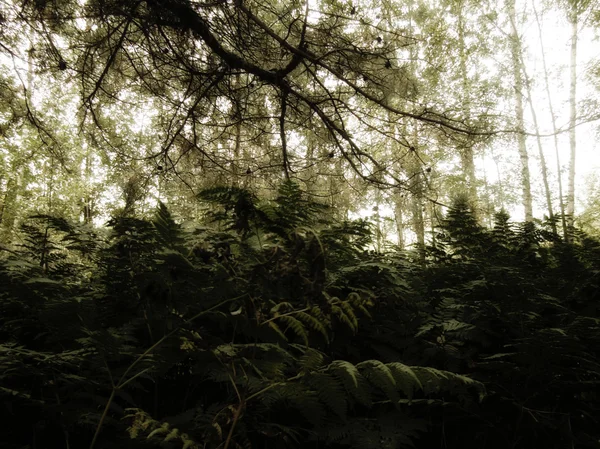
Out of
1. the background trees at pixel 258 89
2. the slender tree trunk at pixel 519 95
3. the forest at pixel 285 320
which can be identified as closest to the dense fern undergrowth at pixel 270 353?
the forest at pixel 285 320

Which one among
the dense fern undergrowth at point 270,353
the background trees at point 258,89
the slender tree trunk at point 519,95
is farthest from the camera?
the slender tree trunk at point 519,95

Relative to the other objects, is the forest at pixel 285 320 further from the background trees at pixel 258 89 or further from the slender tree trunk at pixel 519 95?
the slender tree trunk at pixel 519 95

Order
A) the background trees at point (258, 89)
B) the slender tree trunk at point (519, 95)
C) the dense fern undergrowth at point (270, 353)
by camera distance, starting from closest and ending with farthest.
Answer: the dense fern undergrowth at point (270, 353) → the background trees at point (258, 89) → the slender tree trunk at point (519, 95)

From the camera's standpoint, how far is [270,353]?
1631 millimetres

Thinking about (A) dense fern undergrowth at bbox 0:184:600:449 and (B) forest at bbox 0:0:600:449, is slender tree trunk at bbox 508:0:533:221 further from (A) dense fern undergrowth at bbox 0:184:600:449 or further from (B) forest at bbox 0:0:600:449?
(A) dense fern undergrowth at bbox 0:184:600:449

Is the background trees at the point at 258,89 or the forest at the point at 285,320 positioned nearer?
the forest at the point at 285,320

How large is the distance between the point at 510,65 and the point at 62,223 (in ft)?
60.1

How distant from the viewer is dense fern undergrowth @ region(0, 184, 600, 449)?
1.40 m

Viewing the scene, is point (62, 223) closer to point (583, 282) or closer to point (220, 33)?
point (220, 33)

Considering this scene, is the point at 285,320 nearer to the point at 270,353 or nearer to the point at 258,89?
the point at 270,353

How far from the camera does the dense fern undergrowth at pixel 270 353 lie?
1400 millimetres

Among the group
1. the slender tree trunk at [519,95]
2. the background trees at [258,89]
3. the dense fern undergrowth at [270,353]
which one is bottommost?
the dense fern undergrowth at [270,353]

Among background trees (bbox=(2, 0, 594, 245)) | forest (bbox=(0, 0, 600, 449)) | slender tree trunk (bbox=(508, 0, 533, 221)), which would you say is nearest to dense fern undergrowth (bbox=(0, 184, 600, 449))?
forest (bbox=(0, 0, 600, 449))

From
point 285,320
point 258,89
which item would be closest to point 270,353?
point 285,320
